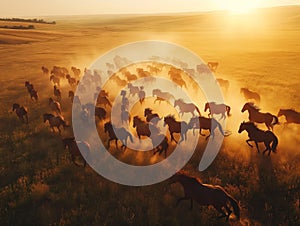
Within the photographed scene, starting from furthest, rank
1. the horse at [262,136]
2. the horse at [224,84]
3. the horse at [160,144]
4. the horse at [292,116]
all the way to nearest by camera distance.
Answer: the horse at [224,84], the horse at [292,116], the horse at [160,144], the horse at [262,136]

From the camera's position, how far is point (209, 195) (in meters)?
7.31

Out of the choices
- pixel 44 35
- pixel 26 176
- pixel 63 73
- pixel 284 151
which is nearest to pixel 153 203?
pixel 26 176

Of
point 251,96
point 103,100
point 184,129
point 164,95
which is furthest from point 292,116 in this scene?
point 103,100

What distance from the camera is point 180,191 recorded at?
891 cm

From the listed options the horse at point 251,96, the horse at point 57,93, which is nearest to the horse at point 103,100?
the horse at point 57,93

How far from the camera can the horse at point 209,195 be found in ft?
23.5

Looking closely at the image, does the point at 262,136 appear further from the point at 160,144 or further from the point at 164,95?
the point at 164,95

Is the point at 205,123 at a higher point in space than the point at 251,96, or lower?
lower

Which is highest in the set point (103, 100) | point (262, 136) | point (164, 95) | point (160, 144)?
point (164, 95)

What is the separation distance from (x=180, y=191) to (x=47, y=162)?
529 centimetres

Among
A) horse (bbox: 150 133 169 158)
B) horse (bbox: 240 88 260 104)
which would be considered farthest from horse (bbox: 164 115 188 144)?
horse (bbox: 240 88 260 104)

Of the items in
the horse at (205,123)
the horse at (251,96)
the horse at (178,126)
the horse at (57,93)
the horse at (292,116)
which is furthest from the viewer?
the horse at (57,93)

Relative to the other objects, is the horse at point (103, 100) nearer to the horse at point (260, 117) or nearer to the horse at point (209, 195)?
the horse at point (260, 117)

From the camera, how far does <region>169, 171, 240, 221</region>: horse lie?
7.15m
